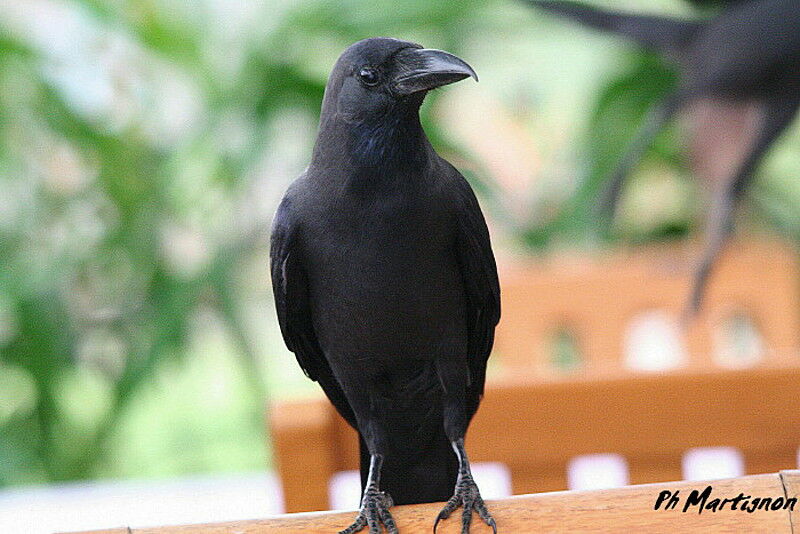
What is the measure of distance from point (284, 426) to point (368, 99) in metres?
0.40

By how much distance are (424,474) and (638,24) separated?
0.51m

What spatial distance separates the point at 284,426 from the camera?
1040 mm

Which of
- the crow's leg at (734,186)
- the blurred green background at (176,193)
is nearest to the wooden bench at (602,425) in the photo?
the crow's leg at (734,186)

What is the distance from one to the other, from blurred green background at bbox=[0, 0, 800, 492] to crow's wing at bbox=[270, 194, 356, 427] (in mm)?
882

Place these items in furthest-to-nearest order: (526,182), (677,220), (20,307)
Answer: (526,182), (677,220), (20,307)

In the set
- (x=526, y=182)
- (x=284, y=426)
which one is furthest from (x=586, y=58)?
(x=284, y=426)

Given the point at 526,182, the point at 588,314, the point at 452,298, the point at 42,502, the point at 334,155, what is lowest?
the point at 42,502

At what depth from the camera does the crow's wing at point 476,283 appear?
824 mm

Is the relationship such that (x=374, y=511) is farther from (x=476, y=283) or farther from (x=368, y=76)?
(x=368, y=76)

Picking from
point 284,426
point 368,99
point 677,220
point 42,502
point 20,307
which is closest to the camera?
point 368,99

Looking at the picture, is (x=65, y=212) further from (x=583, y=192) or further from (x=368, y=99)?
(x=368, y=99)

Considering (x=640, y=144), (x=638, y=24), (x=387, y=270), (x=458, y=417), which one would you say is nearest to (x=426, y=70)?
(x=387, y=270)

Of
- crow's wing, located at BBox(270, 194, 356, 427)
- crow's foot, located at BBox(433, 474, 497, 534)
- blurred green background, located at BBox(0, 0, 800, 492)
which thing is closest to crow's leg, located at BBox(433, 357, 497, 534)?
crow's foot, located at BBox(433, 474, 497, 534)

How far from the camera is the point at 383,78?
29.8 inches
